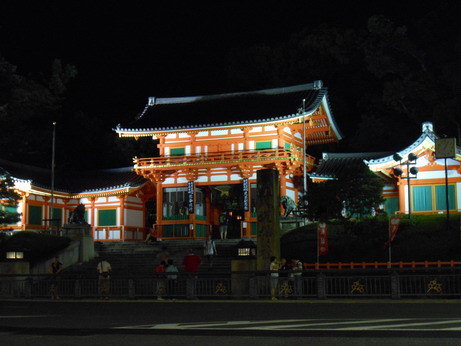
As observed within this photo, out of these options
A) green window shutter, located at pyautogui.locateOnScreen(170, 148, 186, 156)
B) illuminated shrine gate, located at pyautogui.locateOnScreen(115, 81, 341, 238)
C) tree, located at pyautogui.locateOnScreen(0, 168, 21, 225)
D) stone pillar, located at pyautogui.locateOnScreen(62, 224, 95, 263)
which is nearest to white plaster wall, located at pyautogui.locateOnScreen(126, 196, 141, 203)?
illuminated shrine gate, located at pyautogui.locateOnScreen(115, 81, 341, 238)

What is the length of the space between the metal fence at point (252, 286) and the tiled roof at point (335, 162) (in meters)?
18.9

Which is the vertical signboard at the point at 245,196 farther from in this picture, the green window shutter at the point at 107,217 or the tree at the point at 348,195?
the green window shutter at the point at 107,217

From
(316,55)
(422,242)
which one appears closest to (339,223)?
(422,242)

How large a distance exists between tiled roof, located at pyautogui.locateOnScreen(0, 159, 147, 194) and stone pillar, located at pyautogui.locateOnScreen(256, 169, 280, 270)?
22.4 m

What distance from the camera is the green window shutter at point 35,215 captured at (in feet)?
140

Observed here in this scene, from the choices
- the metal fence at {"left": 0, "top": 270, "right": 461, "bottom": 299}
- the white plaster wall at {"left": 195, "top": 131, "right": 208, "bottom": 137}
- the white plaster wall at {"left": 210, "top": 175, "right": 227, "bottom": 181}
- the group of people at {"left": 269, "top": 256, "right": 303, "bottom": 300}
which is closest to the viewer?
the metal fence at {"left": 0, "top": 270, "right": 461, "bottom": 299}

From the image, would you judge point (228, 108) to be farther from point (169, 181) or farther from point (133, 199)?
point (133, 199)

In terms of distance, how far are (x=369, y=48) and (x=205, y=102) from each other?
50.5 ft

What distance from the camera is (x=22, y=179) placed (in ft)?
134

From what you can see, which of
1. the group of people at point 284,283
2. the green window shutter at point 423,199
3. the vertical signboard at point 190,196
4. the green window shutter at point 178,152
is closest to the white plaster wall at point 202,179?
the vertical signboard at point 190,196

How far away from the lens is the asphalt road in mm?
10531

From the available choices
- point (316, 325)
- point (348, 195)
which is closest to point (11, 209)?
point (348, 195)

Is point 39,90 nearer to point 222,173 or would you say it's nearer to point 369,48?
point 222,173

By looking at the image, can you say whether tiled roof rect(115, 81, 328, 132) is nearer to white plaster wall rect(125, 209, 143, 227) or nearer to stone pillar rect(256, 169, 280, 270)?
white plaster wall rect(125, 209, 143, 227)
